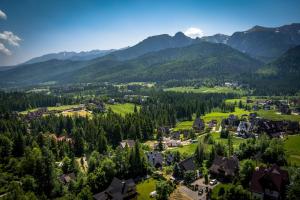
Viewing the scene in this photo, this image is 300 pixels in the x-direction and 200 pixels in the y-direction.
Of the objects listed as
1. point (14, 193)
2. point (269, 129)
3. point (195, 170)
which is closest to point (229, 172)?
point (195, 170)

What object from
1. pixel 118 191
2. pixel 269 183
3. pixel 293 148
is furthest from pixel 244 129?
pixel 118 191

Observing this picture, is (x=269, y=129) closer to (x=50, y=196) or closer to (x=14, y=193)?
(x=50, y=196)

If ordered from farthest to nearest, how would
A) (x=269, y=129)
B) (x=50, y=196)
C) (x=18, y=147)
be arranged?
(x=269, y=129) < (x=18, y=147) < (x=50, y=196)

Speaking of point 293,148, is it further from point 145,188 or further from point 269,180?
point 145,188

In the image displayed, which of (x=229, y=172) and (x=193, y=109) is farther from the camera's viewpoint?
(x=193, y=109)

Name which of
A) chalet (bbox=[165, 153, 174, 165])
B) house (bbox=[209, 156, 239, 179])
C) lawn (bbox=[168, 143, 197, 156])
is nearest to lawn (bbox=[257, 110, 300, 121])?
lawn (bbox=[168, 143, 197, 156])

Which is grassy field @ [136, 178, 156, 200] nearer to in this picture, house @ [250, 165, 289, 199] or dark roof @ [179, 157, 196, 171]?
dark roof @ [179, 157, 196, 171]
